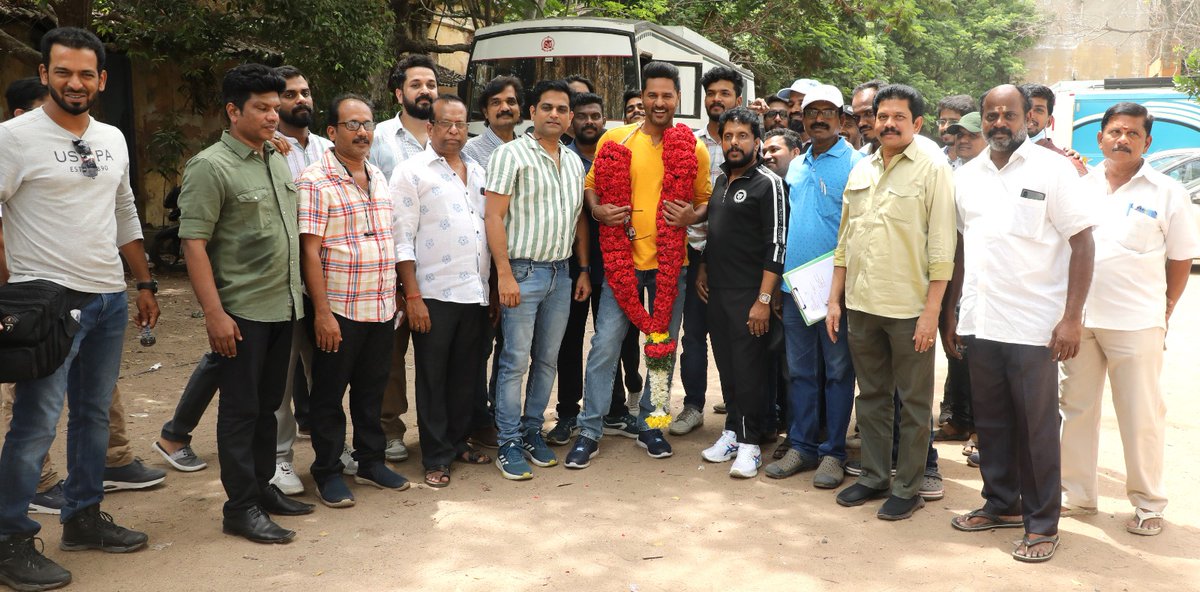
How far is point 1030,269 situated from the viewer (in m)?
3.95

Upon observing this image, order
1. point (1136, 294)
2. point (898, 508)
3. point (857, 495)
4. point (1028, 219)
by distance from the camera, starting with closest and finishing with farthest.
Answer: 1. point (1028, 219)
2. point (1136, 294)
3. point (898, 508)
4. point (857, 495)

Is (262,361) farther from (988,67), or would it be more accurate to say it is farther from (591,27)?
(988,67)

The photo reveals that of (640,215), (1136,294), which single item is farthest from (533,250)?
(1136,294)

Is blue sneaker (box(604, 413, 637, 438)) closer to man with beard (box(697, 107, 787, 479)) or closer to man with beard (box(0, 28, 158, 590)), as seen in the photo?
man with beard (box(697, 107, 787, 479))

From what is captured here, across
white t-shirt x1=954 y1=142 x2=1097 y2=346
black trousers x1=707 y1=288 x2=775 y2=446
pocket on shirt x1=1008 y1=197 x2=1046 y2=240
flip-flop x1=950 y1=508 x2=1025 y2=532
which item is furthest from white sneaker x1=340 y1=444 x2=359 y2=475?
pocket on shirt x1=1008 y1=197 x2=1046 y2=240

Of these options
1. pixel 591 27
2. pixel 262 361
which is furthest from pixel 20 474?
pixel 591 27

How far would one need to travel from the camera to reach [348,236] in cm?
438

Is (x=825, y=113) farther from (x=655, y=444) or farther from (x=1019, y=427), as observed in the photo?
(x=655, y=444)

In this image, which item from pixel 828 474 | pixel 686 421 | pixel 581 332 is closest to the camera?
pixel 828 474

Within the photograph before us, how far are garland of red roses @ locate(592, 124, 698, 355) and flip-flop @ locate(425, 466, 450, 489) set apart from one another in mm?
1269

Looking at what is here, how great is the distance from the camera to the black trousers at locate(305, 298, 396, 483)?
4496mm

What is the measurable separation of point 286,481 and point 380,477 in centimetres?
45

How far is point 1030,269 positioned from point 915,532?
50.3 inches

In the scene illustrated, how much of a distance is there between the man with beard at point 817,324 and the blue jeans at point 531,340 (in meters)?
1.22
